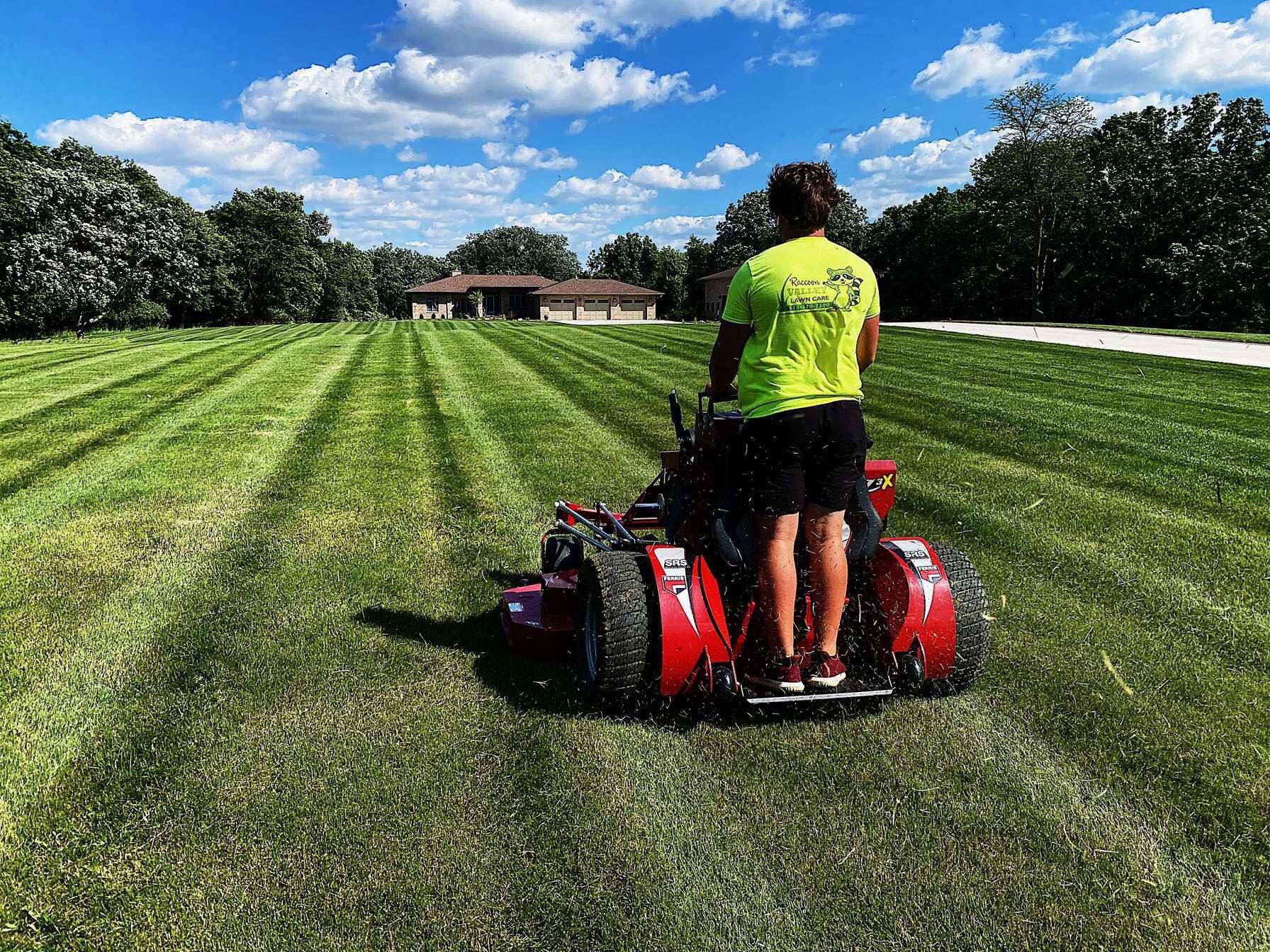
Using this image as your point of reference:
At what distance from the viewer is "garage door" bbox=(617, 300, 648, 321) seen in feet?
248

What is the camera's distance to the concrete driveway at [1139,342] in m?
18.5

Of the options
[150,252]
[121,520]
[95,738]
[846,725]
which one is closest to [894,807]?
[846,725]

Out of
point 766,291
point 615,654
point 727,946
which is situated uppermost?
point 766,291

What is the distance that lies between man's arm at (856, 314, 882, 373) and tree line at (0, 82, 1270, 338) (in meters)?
38.7

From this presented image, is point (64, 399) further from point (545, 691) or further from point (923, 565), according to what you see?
point (923, 565)

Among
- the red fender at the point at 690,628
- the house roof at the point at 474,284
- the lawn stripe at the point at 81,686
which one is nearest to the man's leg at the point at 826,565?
the red fender at the point at 690,628

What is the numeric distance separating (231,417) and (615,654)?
10.5 m

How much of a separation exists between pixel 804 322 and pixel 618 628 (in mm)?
1501

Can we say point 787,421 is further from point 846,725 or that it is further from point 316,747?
point 316,747

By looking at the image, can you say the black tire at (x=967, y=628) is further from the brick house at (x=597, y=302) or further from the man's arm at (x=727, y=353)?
the brick house at (x=597, y=302)

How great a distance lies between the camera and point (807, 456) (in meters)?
3.27

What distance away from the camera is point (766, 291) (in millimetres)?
3230

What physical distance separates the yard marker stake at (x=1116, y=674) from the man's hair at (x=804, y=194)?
2.65m

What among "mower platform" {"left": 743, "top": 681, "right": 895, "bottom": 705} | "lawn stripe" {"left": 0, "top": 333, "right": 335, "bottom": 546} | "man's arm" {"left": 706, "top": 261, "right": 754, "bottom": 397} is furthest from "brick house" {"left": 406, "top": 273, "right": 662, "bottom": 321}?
A: "mower platform" {"left": 743, "top": 681, "right": 895, "bottom": 705}
